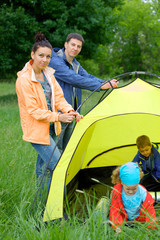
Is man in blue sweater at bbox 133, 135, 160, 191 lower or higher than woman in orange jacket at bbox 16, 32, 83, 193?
lower

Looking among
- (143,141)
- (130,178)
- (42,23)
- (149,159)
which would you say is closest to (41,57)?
(130,178)

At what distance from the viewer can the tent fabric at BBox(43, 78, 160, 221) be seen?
2.88m

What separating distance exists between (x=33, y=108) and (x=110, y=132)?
67.7 inches

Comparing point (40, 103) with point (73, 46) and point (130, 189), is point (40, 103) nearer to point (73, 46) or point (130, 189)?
point (73, 46)

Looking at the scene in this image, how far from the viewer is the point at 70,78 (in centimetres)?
350

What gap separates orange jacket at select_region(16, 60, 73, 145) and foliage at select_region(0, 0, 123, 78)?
20.3 feet

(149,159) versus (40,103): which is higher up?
(40,103)

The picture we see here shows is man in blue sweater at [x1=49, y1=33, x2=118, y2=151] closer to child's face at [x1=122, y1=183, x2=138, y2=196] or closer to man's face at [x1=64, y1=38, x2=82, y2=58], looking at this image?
man's face at [x1=64, y1=38, x2=82, y2=58]

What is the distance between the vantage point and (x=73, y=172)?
374cm

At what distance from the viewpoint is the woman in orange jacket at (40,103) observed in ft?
9.15

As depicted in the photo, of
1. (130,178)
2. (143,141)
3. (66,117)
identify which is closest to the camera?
(130,178)

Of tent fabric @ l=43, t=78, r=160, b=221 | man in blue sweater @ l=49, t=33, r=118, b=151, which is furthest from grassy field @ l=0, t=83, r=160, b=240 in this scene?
man in blue sweater @ l=49, t=33, r=118, b=151

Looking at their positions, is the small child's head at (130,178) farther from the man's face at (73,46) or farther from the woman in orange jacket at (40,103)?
the man's face at (73,46)

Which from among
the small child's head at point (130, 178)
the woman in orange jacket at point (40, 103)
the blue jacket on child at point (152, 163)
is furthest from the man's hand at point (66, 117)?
the blue jacket on child at point (152, 163)
